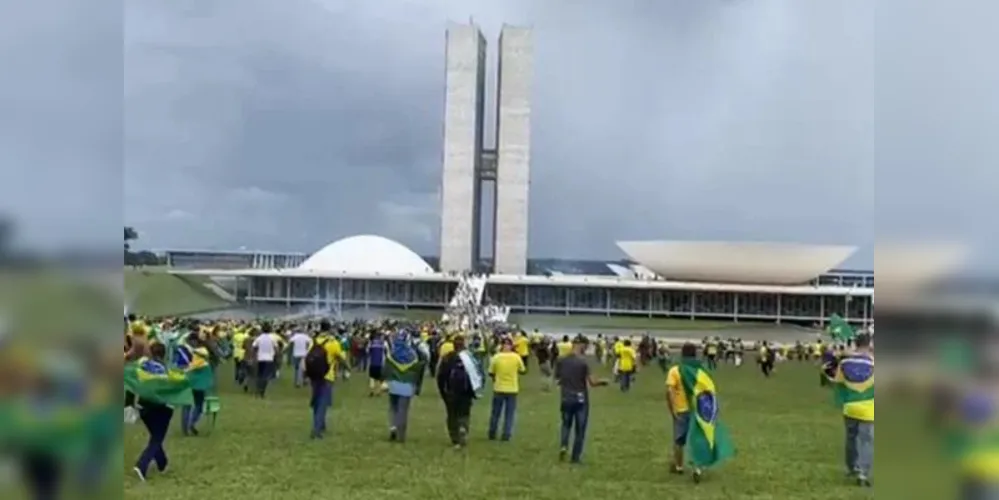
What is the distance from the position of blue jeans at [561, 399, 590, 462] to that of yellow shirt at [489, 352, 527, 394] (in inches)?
44.6

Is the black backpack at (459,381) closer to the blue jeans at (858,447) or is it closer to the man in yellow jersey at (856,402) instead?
the blue jeans at (858,447)

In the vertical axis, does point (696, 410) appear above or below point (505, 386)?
above

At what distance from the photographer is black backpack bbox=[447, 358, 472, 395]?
11.8 metres

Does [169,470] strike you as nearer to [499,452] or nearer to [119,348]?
[499,452]

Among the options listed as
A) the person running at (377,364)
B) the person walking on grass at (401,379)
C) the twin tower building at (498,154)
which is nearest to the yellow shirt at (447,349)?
the person walking on grass at (401,379)

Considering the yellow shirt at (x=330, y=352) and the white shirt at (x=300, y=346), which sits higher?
the yellow shirt at (x=330, y=352)

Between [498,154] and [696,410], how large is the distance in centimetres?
7390

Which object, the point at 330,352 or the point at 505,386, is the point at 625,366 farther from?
the point at 505,386

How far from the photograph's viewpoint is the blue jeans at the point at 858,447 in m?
8.47

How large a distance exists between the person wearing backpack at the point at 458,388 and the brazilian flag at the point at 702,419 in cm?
296

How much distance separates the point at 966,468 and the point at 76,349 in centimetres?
133

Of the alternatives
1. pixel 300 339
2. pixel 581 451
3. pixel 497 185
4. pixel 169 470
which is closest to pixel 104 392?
pixel 169 470

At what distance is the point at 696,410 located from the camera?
9188mm

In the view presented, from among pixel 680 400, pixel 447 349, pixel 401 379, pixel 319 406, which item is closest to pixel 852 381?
pixel 680 400
